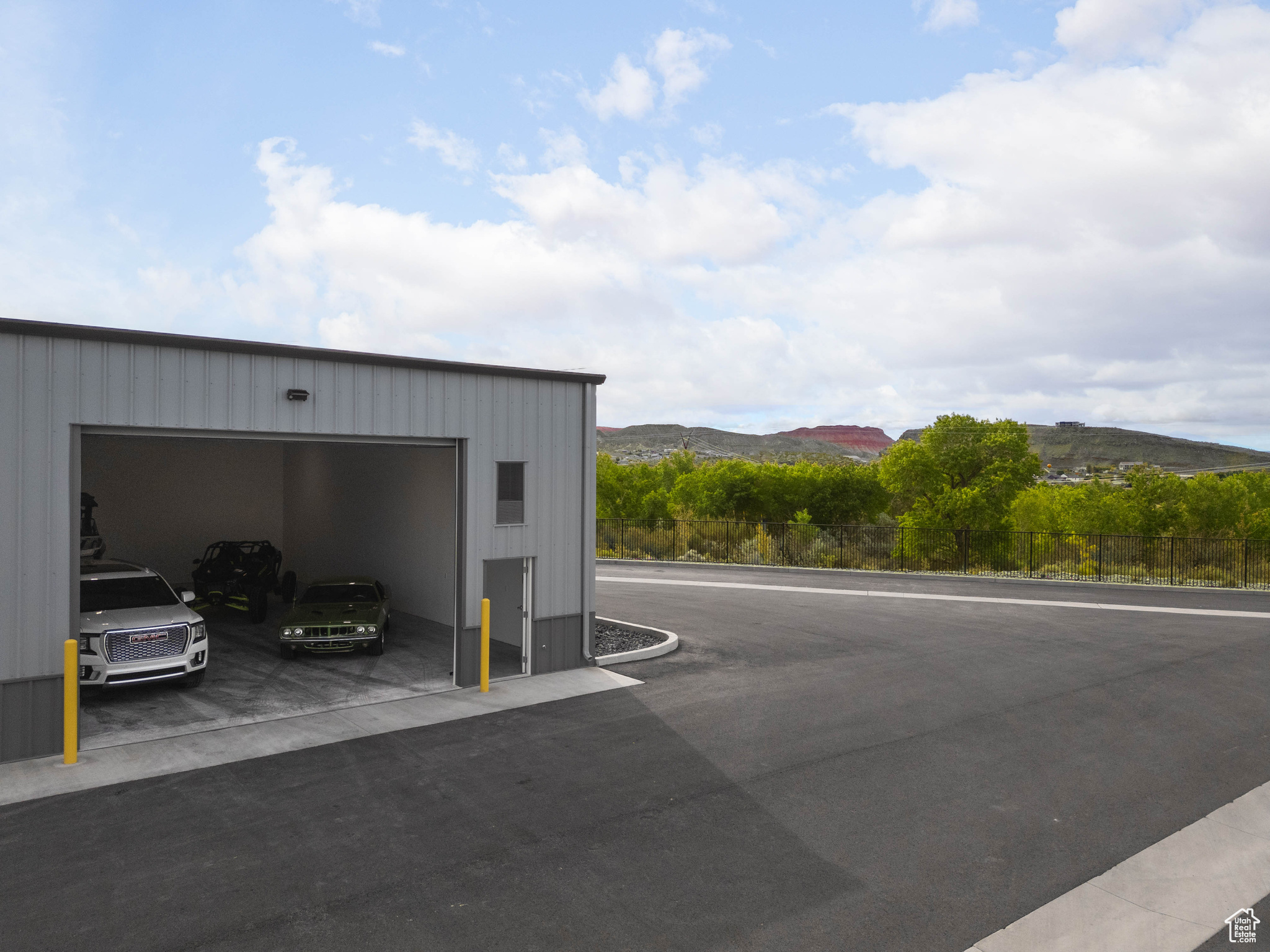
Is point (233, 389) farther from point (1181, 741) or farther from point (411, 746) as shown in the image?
point (1181, 741)

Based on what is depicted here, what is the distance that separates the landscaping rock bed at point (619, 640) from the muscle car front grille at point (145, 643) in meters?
6.11

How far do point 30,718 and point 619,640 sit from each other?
868cm

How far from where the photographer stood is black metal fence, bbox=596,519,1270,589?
83.5ft

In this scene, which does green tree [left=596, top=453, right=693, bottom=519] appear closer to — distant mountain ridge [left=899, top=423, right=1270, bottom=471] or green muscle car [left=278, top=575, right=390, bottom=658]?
green muscle car [left=278, top=575, right=390, bottom=658]

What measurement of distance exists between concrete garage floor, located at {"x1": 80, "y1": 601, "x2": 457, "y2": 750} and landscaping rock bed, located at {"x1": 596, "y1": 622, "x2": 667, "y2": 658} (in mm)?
2594

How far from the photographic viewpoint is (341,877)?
20.0ft

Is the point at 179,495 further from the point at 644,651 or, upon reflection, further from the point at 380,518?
the point at 644,651

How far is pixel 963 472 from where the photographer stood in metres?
36.2

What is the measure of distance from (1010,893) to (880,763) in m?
2.70

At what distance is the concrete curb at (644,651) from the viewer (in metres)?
13.2

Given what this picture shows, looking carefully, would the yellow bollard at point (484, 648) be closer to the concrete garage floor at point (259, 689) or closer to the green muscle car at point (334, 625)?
the concrete garage floor at point (259, 689)

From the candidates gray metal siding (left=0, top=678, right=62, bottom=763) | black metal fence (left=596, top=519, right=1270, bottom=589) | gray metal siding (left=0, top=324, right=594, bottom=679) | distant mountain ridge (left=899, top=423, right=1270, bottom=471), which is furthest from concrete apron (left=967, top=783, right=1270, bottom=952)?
distant mountain ridge (left=899, top=423, right=1270, bottom=471)

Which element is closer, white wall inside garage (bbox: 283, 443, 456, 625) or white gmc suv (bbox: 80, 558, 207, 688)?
white gmc suv (bbox: 80, 558, 207, 688)
